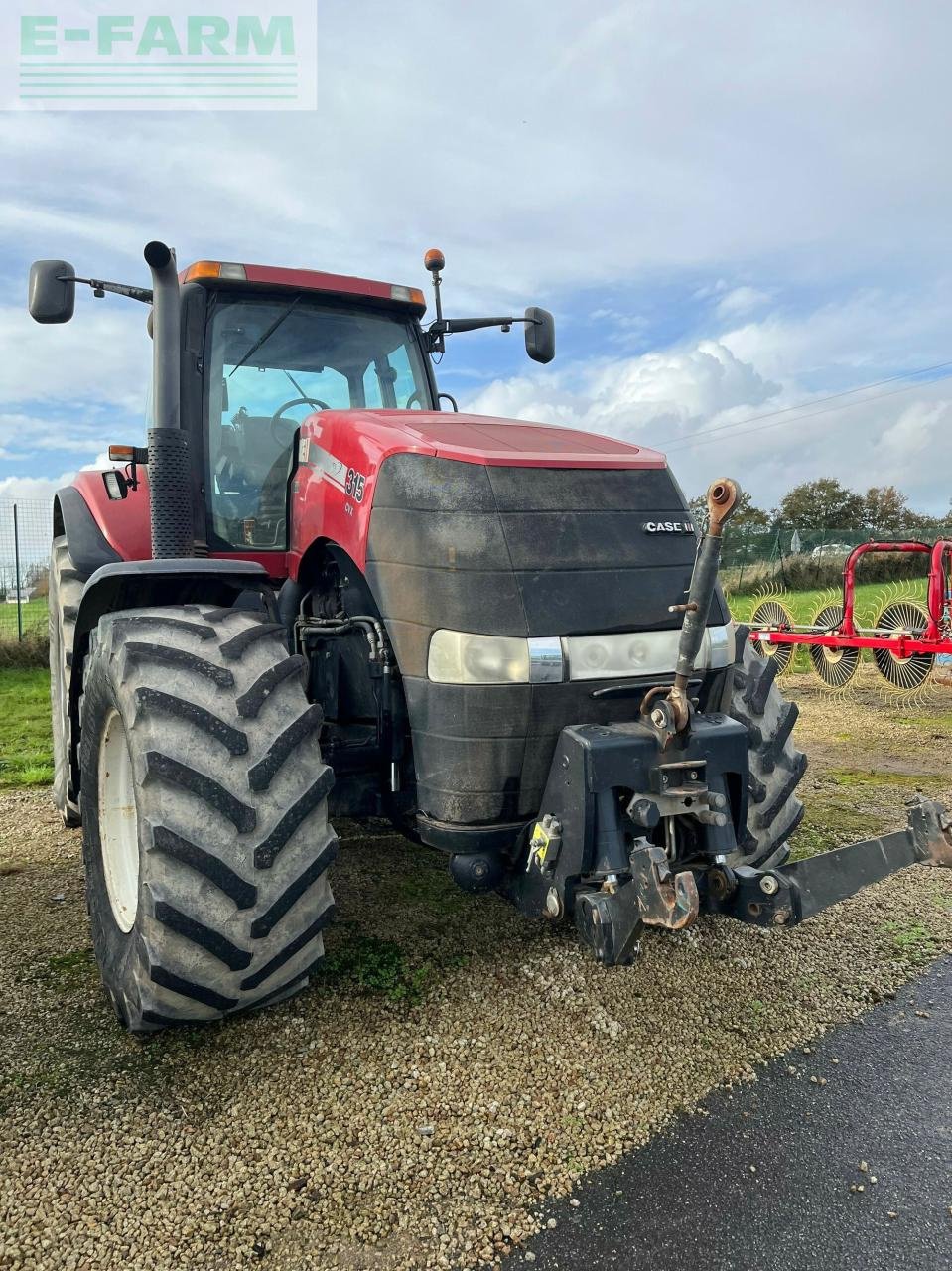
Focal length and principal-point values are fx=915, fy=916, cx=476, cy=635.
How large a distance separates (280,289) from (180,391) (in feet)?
1.97

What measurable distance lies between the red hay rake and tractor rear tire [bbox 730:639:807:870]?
4817mm

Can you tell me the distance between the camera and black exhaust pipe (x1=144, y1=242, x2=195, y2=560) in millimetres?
3209

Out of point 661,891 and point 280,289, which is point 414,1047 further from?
point 280,289

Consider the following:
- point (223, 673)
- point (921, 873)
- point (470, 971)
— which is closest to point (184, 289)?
point (223, 673)

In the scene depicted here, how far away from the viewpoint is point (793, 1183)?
7.14 feet

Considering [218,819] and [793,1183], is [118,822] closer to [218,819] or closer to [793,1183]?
[218,819]

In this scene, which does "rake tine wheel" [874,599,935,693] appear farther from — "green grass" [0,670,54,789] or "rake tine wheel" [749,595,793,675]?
"green grass" [0,670,54,789]

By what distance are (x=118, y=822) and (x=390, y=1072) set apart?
1.20 meters

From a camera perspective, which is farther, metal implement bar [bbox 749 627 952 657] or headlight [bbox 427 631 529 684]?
metal implement bar [bbox 749 627 952 657]

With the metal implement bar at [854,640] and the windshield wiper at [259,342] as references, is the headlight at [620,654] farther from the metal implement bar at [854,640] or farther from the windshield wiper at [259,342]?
the metal implement bar at [854,640]

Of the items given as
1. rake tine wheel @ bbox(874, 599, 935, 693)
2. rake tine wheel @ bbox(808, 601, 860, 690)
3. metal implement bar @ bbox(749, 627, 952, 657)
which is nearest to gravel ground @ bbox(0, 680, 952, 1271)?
metal implement bar @ bbox(749, 627, 952, 657)

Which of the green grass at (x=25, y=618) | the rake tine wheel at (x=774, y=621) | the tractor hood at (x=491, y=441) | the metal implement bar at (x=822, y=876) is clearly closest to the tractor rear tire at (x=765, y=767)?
the metal implement bar at (x=822, y=876)

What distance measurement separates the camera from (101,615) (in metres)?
2.97

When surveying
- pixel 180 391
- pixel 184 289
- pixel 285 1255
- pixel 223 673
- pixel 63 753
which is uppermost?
pixel 184 289
